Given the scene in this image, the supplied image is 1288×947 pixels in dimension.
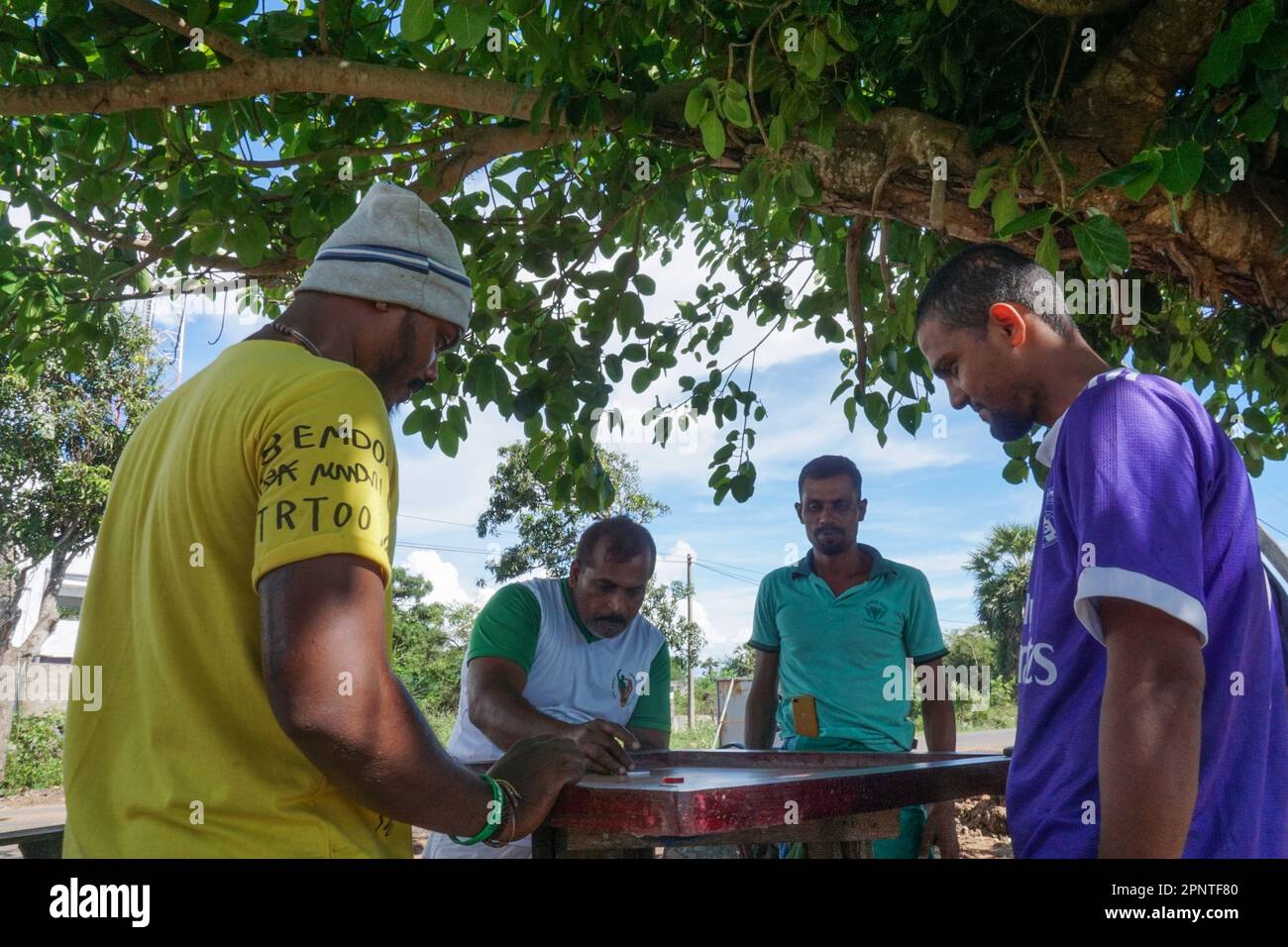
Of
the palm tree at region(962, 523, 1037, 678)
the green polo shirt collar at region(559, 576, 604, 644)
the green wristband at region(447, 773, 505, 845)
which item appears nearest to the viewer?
the green wristband at region(447, 773, 505, 845)

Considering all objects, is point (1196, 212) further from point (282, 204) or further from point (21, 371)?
point (21, 371)

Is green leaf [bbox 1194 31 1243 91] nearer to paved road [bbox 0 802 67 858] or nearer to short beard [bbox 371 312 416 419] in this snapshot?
short beard [bbox 371 312 416 419]

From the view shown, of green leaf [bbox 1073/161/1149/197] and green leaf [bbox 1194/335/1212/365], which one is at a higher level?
green leaf [bbox 1194/335/1212/365]

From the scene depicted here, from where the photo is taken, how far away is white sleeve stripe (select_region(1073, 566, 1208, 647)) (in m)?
1.44

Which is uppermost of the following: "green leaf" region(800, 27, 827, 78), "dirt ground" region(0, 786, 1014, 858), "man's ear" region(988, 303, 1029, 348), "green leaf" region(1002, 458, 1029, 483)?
"green leaf" region(800, 27, 827, 78)

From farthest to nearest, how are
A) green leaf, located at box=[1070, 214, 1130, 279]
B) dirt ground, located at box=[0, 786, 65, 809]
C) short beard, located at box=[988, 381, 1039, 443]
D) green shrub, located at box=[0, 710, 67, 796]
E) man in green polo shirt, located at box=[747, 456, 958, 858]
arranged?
green shrub, located at box=[0, 710, 67, 796] → dirt ground, located at box=[0, 786, 65, 809] → man in green polo shirt, located at box=[747, 456, 958, 858] → green leaf, located at box=[1070, 214, 1130, 279] → short beard, located at box=[988, 381, 1039, 443]

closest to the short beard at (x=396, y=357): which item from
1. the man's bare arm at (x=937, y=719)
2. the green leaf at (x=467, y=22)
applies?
the green leaf at (x=467, y=22)

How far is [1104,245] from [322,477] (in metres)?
1.91

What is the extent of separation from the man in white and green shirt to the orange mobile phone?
498 mm

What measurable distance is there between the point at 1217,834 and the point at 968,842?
7283mm

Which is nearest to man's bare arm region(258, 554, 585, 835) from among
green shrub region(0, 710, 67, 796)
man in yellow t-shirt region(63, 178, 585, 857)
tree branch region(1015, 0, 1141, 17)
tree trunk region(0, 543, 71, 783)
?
man in yellow t-shirt region(63, 178, 585, 857)

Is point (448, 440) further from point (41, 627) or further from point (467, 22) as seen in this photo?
point (41, 627)

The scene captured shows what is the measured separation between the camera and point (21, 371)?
4.98 meters

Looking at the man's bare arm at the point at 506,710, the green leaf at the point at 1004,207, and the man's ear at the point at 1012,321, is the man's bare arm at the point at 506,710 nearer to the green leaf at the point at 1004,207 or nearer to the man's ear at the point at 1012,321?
the man's ear at the point at 1012,321
